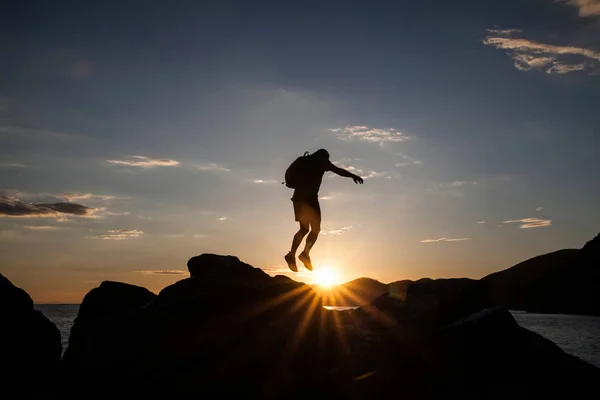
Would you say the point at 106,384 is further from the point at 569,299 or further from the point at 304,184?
the point at 569,299

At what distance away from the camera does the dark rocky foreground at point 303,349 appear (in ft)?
33.6

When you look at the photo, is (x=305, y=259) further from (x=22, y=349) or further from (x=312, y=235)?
(x=22, y=349)

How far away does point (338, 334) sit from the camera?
40.3 feet

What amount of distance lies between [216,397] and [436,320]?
5.73m

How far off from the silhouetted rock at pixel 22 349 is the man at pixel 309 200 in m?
7.47

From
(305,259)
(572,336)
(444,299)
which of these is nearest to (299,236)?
(305,259)

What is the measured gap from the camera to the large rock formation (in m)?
10.2

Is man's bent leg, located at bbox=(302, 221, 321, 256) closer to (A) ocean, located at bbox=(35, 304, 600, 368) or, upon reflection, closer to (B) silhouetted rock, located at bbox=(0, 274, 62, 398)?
(B) silhouetted rock, located at bbox=(0, 274, 62, 398)

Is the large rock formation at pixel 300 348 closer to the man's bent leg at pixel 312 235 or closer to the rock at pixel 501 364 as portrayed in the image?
the rock at pixel 501 364

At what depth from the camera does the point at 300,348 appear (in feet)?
36.8

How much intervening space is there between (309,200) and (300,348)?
13.4ft

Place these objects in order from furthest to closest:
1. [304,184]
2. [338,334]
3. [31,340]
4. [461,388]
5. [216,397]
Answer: [31,340]
[304,184]
[338,334]
[461,388]
[216,397]

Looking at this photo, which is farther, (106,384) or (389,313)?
(389,313)

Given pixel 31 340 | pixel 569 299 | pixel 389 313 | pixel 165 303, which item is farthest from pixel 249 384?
pixel 569 299
